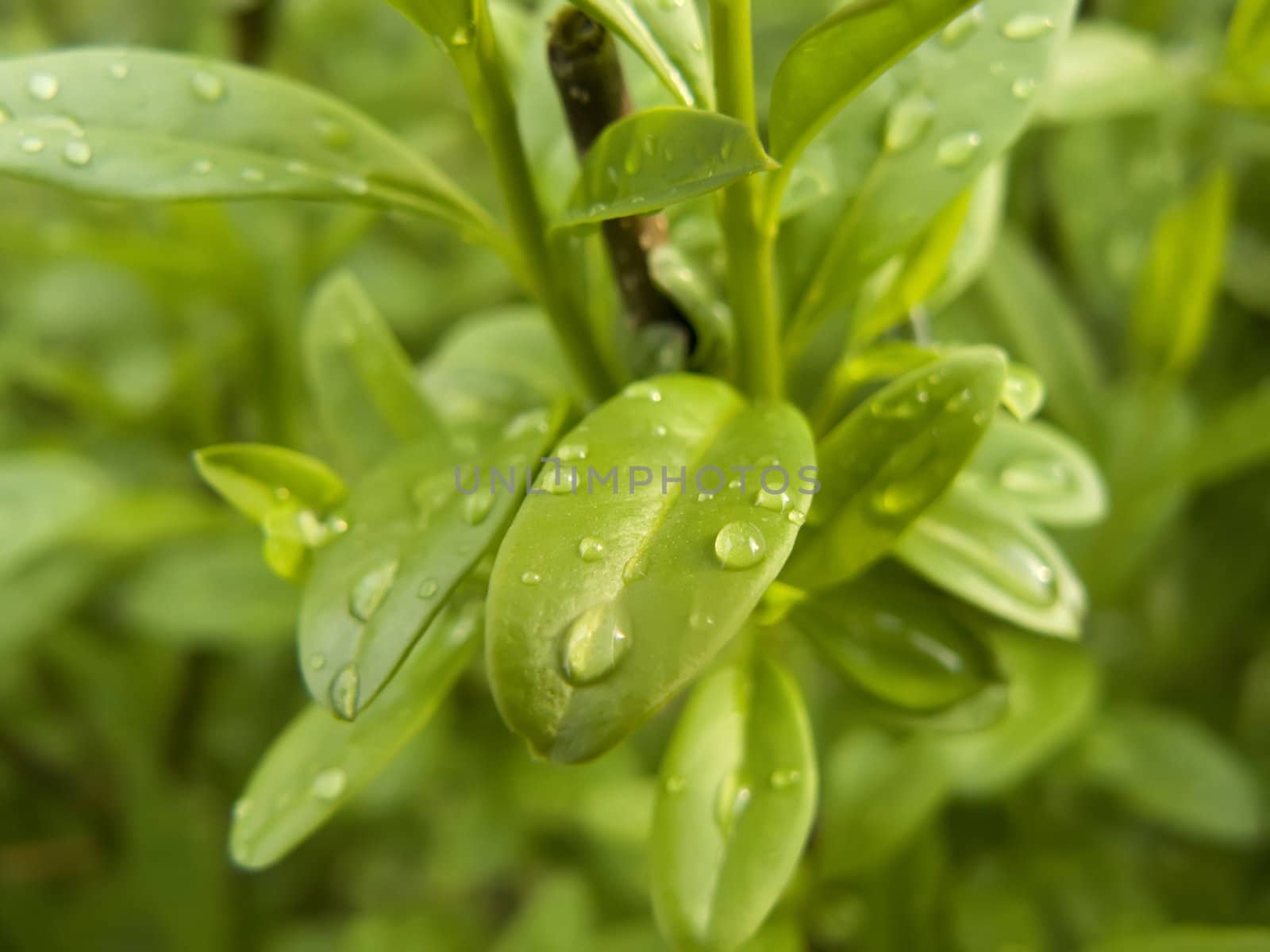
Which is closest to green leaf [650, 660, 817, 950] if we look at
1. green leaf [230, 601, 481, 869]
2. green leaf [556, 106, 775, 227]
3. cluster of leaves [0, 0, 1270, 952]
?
cluster of leaves [0, 0, 1270, 952]

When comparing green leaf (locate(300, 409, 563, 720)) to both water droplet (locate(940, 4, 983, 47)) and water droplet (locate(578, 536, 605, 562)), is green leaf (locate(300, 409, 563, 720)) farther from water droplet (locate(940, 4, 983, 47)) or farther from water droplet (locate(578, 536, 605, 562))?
water droplet (locate(940, 4, 983, 47))

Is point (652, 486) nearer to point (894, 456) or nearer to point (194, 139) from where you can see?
point (894, 456)

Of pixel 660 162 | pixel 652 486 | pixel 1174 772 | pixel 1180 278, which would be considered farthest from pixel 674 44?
pixel 1174 772

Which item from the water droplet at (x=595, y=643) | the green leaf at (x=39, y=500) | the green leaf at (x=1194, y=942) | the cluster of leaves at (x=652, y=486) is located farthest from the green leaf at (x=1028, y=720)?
the green leaf at (x=39, y=500)

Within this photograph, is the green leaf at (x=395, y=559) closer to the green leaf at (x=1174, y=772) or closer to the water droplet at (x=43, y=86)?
the water droplet at (x=43, y=86)

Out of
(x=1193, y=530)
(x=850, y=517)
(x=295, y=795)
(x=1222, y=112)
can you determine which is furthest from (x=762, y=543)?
(x=1222, y=112)
